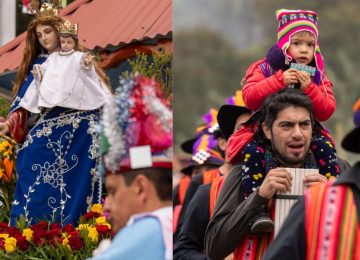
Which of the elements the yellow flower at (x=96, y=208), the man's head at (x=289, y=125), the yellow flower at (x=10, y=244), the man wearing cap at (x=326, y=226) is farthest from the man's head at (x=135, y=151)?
the yellow flower at (x=96, y=208)

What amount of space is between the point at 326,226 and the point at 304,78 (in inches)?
44.5

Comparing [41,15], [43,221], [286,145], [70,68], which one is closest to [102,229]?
[43,221]

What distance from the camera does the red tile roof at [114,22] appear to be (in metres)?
7.20

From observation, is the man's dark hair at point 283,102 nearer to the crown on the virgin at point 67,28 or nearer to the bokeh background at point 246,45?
the bokeh background at point 246,45

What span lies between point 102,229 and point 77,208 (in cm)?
45

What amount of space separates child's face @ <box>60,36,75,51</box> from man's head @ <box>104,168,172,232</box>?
3222mm

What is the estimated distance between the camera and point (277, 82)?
14.4 feet

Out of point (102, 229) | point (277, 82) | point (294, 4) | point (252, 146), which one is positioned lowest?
point (102, 229)

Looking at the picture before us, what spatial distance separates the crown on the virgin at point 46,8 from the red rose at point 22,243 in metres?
1.48

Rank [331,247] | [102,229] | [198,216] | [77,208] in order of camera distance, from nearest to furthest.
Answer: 1. [331,247]
2. [198,216]
3. [102,229]
4. [77,208]

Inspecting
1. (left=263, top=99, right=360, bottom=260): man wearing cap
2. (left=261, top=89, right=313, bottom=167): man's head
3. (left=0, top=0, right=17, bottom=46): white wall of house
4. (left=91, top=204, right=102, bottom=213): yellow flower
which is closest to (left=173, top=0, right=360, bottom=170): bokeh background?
(left=91, top=204, right=102, bottom=213): yellow flower

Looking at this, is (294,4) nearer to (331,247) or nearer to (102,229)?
(102,229)

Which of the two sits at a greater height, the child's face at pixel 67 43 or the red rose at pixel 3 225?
the child's face at pixel 67 43

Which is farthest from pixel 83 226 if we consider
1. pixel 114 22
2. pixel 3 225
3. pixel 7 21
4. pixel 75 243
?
pixel 7 21
